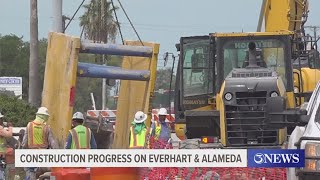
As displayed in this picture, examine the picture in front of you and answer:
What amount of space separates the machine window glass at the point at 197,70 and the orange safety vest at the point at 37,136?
315 centimetres

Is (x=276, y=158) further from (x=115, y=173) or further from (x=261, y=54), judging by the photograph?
(x=261, y=54)

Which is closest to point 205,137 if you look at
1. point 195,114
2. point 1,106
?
point 195,114

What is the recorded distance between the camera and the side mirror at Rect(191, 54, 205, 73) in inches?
600

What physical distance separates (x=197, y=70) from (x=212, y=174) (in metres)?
4.69

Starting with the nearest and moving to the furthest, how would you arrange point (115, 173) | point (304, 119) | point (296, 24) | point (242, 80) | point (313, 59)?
point (304, 119), point (115, 173), point (242, 80), point (313, 59), point (296, 24)

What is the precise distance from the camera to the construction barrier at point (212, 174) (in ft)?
34.7

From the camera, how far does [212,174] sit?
10.9 m

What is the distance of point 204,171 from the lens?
10594 millimetres

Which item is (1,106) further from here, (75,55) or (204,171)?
(204,171)

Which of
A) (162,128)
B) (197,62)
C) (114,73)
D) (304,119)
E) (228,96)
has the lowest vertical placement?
(304,119)

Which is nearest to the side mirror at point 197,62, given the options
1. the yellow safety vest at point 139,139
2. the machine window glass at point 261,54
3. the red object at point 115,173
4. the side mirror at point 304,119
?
the machine window glass at point 261,54

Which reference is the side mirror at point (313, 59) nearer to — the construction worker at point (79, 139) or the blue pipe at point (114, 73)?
the blue pipe at point (114, 73)

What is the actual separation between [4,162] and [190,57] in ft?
13.4

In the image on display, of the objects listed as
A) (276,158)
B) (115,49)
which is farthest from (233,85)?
(115,49)
